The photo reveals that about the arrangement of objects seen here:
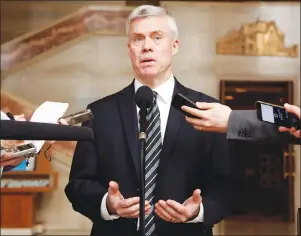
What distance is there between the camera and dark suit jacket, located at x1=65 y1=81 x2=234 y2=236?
6.69 ft

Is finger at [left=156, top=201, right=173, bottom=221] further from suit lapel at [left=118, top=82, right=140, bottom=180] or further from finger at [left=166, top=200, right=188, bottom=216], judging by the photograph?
suit lapel at [left=118, top=82, right=140, bottom=180]

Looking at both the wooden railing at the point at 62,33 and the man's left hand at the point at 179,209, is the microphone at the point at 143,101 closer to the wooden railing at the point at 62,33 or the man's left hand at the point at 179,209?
the man's left hand at the point at 179,209

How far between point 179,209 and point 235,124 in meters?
0.41

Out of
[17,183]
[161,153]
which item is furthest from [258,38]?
[161,153]

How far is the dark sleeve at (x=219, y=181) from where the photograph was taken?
79.7 inches

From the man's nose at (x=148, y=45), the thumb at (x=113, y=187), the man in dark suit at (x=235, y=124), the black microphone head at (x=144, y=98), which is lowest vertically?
the thumb at (x=113, y=187)

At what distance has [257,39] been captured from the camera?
5.67 meters

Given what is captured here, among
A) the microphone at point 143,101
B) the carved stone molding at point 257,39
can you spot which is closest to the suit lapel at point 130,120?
the microphone at point 143,101

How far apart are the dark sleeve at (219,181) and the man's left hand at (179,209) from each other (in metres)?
0.09

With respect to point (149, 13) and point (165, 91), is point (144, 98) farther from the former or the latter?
point (149, 13)

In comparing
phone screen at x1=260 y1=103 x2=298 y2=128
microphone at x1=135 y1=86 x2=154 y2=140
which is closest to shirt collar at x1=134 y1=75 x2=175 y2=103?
microphone at x1=135 y1=86 x2=154 y2=140

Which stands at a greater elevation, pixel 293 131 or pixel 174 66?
pixel 174 66

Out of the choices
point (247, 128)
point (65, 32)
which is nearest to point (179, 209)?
point (247, 128)

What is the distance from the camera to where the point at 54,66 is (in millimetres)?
5395
